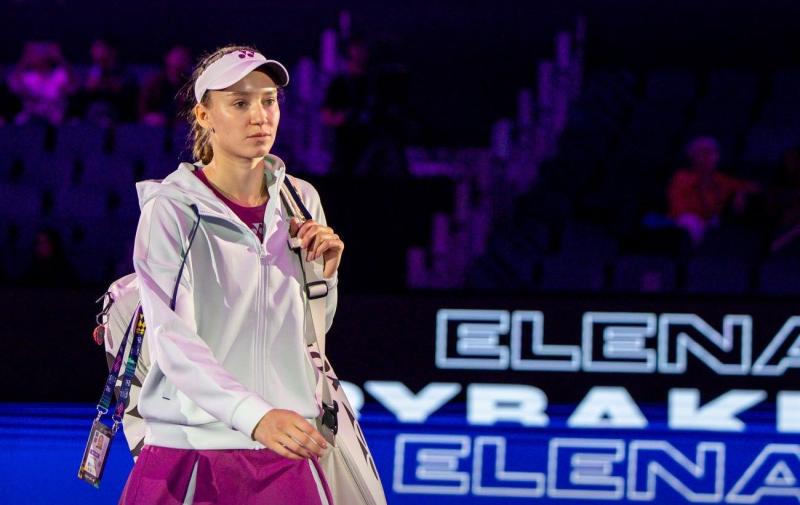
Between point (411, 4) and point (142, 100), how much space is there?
335cm

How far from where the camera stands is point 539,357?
6492 mm

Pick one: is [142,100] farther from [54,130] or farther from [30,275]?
[30,275]

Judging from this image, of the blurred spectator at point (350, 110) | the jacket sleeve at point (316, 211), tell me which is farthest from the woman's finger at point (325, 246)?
the blurred spectator at point (350, 110)

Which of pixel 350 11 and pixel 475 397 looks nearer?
pixel 475 397

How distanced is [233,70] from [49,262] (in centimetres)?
550

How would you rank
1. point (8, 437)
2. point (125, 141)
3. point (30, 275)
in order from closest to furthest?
point (8, 437), point (30, 275), point (125, 141)

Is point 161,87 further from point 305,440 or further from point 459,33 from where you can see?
point 305,440

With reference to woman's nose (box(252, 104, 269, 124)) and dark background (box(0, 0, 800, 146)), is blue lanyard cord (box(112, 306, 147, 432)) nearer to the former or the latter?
woman's nose (box(252, 104, 269, 124))

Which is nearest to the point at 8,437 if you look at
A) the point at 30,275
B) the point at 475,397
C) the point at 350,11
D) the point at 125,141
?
the point at 30,275

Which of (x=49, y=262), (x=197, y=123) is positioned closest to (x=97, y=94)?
(x=49, y=262)

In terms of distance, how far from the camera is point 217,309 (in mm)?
2631

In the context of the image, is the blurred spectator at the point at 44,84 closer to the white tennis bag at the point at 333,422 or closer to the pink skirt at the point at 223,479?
the white tennis bag at the point at 333,422

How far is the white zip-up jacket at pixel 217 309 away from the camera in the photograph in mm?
2600

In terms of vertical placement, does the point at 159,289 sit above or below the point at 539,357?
above
